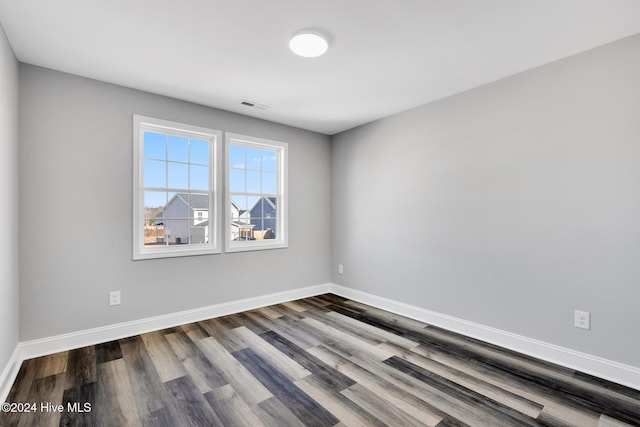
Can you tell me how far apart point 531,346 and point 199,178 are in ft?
12.4

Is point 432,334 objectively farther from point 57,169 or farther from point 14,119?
point 14,119

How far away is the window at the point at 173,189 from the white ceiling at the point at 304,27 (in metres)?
0.49

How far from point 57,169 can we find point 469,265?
4044 millimetres

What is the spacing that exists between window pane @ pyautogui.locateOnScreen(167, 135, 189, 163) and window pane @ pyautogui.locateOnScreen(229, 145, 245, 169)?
535 mm

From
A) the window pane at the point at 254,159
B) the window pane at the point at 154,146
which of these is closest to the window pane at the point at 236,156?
the window pane at the point at 254,159

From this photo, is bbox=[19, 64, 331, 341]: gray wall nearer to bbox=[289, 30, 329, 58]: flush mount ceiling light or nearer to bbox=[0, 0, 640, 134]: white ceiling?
bbox=[0, 0, 640, 134]: white ceiling

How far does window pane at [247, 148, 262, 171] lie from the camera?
3996mm

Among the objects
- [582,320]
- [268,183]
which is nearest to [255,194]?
[268,183]

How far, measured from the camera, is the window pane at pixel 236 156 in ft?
12.4

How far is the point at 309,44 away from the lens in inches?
87.6

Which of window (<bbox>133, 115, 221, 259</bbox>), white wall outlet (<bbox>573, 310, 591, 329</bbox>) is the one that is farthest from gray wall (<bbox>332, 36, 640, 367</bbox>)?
window (<bbox>133, 115, 221, 259</bbox>)

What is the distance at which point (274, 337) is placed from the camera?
2.96 m

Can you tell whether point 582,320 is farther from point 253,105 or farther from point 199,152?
point 199,152

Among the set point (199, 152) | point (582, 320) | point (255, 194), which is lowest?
point (582, 320)
